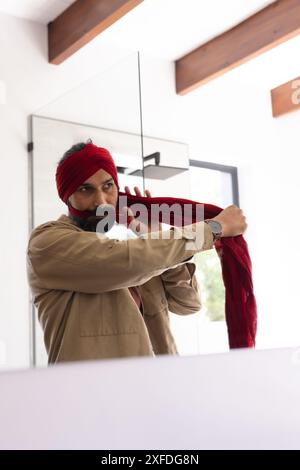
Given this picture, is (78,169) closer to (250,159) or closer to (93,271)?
(93,271)

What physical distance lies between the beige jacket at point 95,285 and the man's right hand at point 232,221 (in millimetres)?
136

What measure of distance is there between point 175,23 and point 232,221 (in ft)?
1.69

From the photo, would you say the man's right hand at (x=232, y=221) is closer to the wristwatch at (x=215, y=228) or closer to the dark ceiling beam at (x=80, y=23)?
the wristwatch at (x=215, y=228)

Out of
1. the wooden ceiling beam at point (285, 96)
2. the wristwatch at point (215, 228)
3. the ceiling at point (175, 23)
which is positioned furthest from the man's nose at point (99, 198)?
the wooden ceiling beam at point (285, 96)

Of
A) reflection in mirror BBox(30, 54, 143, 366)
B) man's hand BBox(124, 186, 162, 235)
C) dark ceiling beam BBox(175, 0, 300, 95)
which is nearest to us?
reflection in mirror BBox(30, 54, 143, 366)

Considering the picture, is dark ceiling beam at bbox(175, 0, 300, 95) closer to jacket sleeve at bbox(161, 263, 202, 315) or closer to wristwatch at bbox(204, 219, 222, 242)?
wristwatch at bbox(204, 219, 222, 242)

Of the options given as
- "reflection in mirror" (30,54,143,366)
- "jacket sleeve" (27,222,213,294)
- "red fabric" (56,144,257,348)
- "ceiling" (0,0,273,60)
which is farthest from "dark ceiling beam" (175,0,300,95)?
"jacket sleeve" (27,222,213,294)

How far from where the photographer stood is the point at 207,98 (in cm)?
160

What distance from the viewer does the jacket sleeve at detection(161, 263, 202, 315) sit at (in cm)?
147

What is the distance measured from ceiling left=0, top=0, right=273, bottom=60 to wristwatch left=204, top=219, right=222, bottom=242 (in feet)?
1.36

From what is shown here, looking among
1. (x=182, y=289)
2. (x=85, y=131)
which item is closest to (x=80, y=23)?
(x=85, y=131)

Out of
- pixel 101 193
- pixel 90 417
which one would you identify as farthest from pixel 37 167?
pixel 90 417

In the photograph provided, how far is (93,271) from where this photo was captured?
1.38 metres
